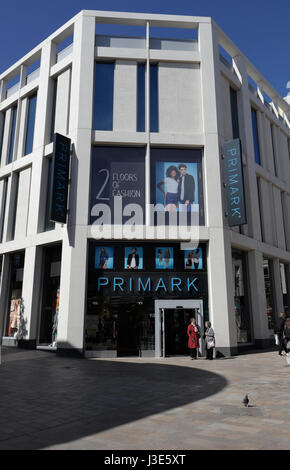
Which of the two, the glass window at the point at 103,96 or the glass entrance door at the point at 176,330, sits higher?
the glass window at the point at 103,96

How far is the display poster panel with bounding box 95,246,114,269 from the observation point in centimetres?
1606

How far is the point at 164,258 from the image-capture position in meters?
16.5

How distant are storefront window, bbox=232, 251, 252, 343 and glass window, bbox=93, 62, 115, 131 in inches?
374

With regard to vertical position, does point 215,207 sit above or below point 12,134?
below

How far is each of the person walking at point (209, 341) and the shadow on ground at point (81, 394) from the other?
2.59 metres

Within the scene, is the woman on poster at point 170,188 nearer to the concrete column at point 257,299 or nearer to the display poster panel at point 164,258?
the display poster panel at point 164,258

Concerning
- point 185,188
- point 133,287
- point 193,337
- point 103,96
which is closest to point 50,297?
point 133,287

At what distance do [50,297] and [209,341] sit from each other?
8.08m

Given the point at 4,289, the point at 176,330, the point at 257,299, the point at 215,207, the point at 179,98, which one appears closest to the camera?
the point at 176,330

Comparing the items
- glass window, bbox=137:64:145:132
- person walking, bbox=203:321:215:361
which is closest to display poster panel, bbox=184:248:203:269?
person walking, bbox=203:321:215:361

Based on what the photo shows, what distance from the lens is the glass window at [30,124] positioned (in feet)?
68.2

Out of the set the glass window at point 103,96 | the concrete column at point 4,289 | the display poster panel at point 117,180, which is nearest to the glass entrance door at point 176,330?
the display poster panel at point 117,180

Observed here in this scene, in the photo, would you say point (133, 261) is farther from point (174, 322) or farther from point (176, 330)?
point (176, 330)

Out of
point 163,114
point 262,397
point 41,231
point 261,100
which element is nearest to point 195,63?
point 163,114
